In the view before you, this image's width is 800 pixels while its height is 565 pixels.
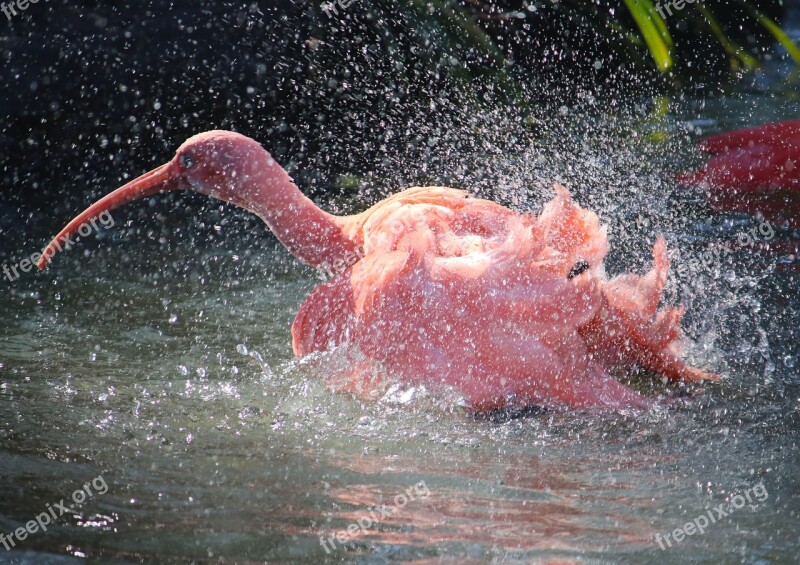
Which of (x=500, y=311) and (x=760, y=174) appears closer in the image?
(x=500, y=311)

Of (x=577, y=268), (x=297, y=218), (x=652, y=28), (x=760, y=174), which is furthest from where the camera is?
(x=652, y=28)

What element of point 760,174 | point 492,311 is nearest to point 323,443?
point 492,311

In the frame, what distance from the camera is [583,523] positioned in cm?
285

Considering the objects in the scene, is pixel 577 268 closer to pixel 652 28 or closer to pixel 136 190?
pixel 136 190

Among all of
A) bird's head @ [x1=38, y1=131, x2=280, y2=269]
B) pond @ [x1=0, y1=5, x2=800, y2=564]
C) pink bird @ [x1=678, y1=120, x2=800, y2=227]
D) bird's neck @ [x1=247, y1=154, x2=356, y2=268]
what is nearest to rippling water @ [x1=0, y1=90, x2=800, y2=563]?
pond @ [x1=0, y1=5, x2=800, y2=564]

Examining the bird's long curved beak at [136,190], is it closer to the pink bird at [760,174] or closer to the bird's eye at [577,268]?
the bird's eye at [577,268]

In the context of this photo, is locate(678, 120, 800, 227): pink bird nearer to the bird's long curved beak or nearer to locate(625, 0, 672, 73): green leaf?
locate(625, 0, 672, 73): green leaf

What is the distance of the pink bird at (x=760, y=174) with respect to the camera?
20.0ft

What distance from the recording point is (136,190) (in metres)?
4.47

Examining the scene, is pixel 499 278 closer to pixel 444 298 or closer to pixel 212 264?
pixel 444 298

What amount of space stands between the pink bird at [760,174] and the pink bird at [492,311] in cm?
243

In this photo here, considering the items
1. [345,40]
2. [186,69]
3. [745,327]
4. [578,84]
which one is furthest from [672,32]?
[745,327]

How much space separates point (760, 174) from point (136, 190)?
380 centimetres

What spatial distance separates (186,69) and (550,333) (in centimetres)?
441
